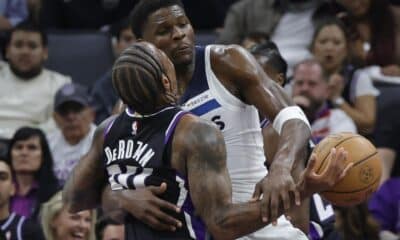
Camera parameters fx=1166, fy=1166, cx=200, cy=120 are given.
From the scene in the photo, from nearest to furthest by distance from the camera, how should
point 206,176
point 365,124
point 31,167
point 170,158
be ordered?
point 206,176
point 170,158
point 31,167
point 365,124

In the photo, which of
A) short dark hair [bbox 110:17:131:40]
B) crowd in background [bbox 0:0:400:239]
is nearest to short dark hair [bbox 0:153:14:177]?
crowd in background [bbox 0:0:400:239]

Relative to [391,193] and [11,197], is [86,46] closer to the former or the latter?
[11,197]

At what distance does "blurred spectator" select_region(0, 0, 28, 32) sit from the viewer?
963 cm

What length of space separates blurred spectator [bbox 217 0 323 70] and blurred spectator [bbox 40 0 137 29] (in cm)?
113

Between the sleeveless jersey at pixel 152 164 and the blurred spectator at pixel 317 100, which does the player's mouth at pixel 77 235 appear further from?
the sleeveless jersey at pixel 152 164

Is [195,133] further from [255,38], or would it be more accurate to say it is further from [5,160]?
[255,38]

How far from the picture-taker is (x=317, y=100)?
8.07 m

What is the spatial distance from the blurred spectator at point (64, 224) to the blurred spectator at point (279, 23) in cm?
254


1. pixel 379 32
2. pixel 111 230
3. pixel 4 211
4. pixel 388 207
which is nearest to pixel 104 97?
pixel 4 211

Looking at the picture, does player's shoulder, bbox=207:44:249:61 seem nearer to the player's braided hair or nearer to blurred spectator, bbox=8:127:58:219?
the player's braided hair

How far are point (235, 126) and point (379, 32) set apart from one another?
3953 millimetres

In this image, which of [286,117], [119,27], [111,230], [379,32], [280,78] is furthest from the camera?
[119,27]

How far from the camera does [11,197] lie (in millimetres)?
7844

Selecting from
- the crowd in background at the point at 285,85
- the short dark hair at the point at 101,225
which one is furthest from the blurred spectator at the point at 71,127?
the short dark hair at the point at 101,225
